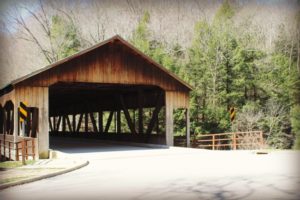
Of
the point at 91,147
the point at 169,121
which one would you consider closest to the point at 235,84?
the point at 169,121

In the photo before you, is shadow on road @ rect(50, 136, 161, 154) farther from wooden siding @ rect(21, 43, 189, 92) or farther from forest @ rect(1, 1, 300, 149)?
forest @ rect(1, 1, 300, 149)

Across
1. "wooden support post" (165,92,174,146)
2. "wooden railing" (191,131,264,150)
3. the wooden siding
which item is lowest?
"wooden railing" (191,131,264,150)

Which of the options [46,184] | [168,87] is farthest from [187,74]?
[46,184]

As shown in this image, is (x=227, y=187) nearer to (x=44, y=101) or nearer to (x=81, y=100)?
(x=44, y=101)

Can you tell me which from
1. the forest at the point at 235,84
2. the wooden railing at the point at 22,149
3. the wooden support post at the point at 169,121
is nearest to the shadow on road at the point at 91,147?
the wooden support post at the point at 169,121

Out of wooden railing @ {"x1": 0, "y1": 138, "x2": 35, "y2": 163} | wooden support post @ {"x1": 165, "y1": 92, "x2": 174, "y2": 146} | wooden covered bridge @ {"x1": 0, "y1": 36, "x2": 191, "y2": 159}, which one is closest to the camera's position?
wooden railing @ {"x1": 0, "y1": 138, "x2": 35, "y2": 163}

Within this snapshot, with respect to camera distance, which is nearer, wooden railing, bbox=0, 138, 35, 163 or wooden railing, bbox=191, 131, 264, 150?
wooden railing, bbox=0, 138, 35, 163

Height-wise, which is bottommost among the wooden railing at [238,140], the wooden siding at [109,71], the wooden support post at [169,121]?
the wooden railing at [238,140]

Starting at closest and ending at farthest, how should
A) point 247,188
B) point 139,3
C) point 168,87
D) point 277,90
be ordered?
point 139,3 < point 247,188 < point 168,87 < point 277,90

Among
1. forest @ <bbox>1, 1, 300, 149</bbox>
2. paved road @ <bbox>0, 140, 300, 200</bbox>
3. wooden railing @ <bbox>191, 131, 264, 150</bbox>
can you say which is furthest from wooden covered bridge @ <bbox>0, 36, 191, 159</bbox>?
forest @ <bbox>1, 1, 300, 149</bbox>

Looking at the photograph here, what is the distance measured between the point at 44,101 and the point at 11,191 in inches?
399

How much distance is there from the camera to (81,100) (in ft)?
102

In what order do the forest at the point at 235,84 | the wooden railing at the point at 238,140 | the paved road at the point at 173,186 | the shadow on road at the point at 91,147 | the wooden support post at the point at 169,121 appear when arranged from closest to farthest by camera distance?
the paved road at the point at 173,186
the shadow on road at the point at 91,147
the wooden support post at the point at 169,121
the wooden railing at the point at 238,140
the forest at the point at 235,84

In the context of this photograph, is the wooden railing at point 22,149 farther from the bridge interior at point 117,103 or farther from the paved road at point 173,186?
the bridge interior at point 117,103
